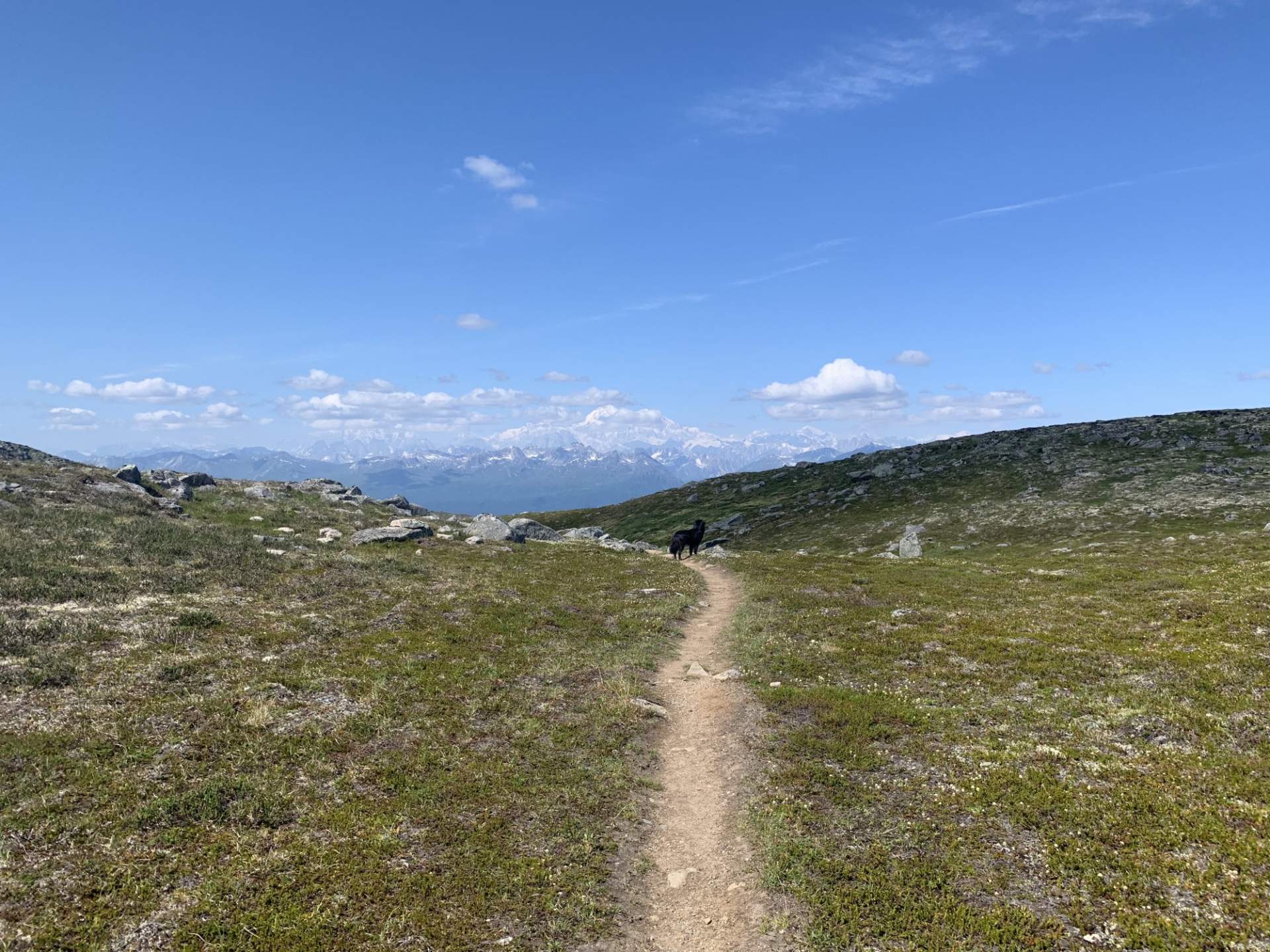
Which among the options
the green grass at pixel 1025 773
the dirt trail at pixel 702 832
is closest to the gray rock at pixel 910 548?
the green grass at pixel 1025 773

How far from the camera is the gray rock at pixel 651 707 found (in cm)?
2017

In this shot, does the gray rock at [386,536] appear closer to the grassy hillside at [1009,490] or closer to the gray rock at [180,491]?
the gray rock at [180,491]

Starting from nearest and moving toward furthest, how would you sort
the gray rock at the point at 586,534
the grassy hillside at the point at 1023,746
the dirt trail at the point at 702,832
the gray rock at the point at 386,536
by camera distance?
the grassy hillside at the point at 1023,746
the dirt trail at the point at 702,832
the gray rock at the point at 386,536
the gray rock at the point at 586,534

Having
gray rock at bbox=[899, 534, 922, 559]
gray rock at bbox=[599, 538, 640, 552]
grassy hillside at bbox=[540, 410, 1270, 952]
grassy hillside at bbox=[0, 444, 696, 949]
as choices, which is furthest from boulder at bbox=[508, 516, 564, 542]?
gray rock at bbox=[899, 534, 922, 559]

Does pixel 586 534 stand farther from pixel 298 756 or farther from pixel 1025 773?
pixel 1025 773

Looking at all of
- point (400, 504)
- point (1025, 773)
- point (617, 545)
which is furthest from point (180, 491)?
point (1025, 773)

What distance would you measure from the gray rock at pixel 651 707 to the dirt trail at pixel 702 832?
13.5 inches

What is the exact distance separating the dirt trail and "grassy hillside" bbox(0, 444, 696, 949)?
95cm

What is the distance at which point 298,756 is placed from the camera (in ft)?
51.5

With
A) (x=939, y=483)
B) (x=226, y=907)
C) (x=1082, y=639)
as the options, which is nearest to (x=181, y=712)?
(x=226, y=907)

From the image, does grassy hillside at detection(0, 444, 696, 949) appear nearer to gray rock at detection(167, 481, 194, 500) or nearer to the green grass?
the green grass

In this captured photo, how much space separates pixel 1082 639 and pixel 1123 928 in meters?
19.0

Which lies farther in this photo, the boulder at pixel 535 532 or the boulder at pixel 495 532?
the boulder at pixel 535 532

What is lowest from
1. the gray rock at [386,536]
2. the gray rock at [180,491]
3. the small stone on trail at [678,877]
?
the small stone on trail at [678,877]
